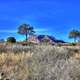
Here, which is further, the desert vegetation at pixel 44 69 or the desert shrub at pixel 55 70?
the desert vegetation at pixel 44 69

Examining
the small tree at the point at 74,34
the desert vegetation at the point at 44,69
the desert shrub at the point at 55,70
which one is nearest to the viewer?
the desert shrub at the point at 55,70

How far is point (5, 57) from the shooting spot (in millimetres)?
23953

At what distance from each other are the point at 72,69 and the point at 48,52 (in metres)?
6.03

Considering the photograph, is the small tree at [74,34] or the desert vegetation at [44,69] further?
the small tree at [74,34]

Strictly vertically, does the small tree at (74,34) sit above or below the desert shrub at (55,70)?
above

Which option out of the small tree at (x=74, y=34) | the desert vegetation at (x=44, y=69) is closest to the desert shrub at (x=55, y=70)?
the desert vegetation at (x=44, y=69)

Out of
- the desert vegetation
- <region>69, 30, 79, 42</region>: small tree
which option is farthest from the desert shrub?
<region>69, 30, 79, 42</region>: small tree

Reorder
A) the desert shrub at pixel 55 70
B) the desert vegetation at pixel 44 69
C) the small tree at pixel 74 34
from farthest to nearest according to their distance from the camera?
the small tree at pixel 74 34 → the desert vegetation at pixel 44 69 → the desert shrub at pixel 55 70

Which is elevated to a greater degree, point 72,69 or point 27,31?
point 27,31

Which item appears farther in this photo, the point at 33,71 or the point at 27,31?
the point at 27,31

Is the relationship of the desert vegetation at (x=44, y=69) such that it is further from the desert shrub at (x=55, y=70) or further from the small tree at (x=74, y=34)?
the small tree at (x=74, y=34)

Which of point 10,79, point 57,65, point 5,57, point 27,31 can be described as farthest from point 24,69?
point 27,31

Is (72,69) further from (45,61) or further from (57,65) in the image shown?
(45,61)

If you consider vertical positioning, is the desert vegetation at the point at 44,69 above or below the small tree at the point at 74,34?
below
